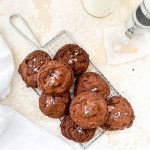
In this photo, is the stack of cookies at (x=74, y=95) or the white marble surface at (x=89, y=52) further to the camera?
the white marble surface at (x=89, y=52)

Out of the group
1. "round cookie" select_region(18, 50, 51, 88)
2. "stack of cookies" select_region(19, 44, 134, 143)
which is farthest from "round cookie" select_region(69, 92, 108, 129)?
"round cookie" select_region(18, 50, 51, 88)

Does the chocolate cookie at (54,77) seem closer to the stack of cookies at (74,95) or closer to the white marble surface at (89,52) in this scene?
the stack of cookies at (74,95)

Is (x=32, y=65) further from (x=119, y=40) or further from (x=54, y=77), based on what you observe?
(x=119, y=40)

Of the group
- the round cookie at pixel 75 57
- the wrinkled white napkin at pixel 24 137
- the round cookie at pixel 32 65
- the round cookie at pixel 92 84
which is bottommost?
the wrinkled white napkin at pixel 24 137

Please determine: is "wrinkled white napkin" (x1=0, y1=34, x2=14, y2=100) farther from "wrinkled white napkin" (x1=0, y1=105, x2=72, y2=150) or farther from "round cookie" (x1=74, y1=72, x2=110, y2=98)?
"round cookie" (x1=74, y1=72, x2=110, y2=98)

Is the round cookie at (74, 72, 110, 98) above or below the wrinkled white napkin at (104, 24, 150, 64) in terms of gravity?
above

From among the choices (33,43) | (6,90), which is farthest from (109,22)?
(6,90)

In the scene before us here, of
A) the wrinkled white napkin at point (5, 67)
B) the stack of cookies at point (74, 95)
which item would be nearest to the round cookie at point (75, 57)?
the stack of cookies at point (74, 95)
